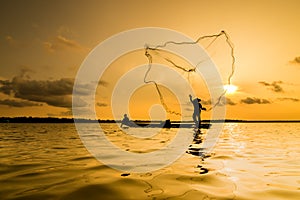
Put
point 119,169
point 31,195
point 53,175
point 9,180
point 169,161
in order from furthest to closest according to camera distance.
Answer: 1. point 169,161
2. point 119,169
3. point 53,175
4. point 9,180
5. point 31,195

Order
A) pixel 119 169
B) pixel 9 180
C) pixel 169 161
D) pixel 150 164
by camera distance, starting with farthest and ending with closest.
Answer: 1. pixel 169 161
2. pixel 150 164
3. pixel 119 169
4. pixel 9 180

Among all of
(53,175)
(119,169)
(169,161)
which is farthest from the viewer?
(169,161)

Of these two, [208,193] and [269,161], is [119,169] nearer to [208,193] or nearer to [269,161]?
[208,193]

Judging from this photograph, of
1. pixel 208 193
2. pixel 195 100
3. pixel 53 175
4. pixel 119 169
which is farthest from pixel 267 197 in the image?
pixel 195 100

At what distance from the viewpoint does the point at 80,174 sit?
10250 millimetres

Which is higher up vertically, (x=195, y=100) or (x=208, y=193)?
A: (x=195, y=100)

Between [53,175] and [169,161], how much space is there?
19.2ft

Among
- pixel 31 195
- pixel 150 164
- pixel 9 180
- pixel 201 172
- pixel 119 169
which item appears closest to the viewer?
pixel 31 195

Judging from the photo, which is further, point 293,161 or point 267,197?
point 293,161

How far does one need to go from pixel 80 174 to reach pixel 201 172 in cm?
471

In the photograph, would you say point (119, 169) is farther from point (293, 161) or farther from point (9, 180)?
point (293, 161)

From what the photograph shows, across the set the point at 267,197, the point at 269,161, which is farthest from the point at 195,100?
the point at 267,197

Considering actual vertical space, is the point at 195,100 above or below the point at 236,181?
above

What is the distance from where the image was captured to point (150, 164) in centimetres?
1255
